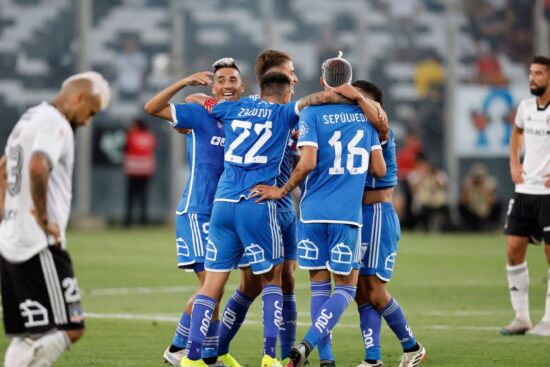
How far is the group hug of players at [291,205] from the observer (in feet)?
31.8

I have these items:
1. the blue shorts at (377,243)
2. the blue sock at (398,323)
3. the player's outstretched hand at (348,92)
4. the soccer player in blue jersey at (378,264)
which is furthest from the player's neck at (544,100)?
the player's outstretched hand at (348,92)

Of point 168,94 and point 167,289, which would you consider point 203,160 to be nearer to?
point 168,94

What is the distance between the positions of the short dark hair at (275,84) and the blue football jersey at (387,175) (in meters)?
1.02

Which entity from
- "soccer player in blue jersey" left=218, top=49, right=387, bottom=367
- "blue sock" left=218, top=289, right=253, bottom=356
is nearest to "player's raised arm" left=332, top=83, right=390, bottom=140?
"soccer player in blue jersey" left=218, top=49, right=387, bottom=367

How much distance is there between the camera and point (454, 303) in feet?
51.2

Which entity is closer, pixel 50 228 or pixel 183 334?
pixel 50 228

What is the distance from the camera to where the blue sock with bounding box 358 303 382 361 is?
1001cm

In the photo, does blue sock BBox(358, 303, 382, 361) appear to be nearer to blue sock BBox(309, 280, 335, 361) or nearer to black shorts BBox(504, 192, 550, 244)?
blue sock BBox(309, 280, 335, 361)

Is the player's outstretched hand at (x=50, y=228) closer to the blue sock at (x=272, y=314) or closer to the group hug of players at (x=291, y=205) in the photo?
the group hug of players at (x=291, y=205)

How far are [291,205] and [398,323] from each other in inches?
52.2

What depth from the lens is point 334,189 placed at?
980 centimetres

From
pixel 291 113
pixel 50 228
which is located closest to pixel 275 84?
pixel 291 113

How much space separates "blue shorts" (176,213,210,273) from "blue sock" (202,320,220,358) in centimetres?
56

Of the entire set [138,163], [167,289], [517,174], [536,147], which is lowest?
[167,289]
